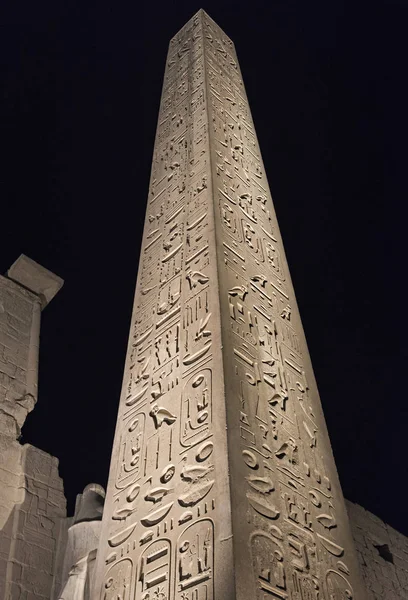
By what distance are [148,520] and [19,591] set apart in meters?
2.80

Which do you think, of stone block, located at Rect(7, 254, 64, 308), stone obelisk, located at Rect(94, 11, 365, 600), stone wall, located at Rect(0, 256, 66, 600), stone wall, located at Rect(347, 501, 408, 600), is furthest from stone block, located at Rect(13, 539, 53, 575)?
stone wall, located at Rect(347, 501, 408, 600)

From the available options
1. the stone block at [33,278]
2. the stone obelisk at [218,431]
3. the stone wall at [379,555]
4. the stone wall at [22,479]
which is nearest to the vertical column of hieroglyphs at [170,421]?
the stone obelisk at [218,431]

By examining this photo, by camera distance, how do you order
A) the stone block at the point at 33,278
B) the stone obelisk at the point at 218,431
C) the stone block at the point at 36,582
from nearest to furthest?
the stone obelisk at the point at 218,431 → the stone block at the point at 36,582 → the stone block at the point at 33,278

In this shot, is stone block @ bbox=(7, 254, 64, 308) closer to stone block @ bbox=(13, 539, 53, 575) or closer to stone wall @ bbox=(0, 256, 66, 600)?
stone wall @ bbox=(0, 256, 66, 600)

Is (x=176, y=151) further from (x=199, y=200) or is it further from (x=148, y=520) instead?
(x=148, y=520)

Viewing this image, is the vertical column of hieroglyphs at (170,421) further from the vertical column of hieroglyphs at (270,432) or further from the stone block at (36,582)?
Result: the stone block at (36,582)

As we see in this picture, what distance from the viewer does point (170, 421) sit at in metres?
2.62

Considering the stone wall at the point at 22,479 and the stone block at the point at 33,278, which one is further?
the stone block at the point at 33,278

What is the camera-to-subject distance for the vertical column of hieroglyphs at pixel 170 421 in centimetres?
219

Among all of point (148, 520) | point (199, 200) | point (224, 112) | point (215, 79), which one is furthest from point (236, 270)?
point (215, 79)

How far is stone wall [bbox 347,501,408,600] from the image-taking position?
22.7 ft

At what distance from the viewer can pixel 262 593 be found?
78.6 inches

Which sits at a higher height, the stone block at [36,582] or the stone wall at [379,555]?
the stone wall at [379,555]

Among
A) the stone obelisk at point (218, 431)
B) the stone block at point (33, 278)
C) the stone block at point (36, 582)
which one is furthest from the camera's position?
the stone block at point (33, 278)
